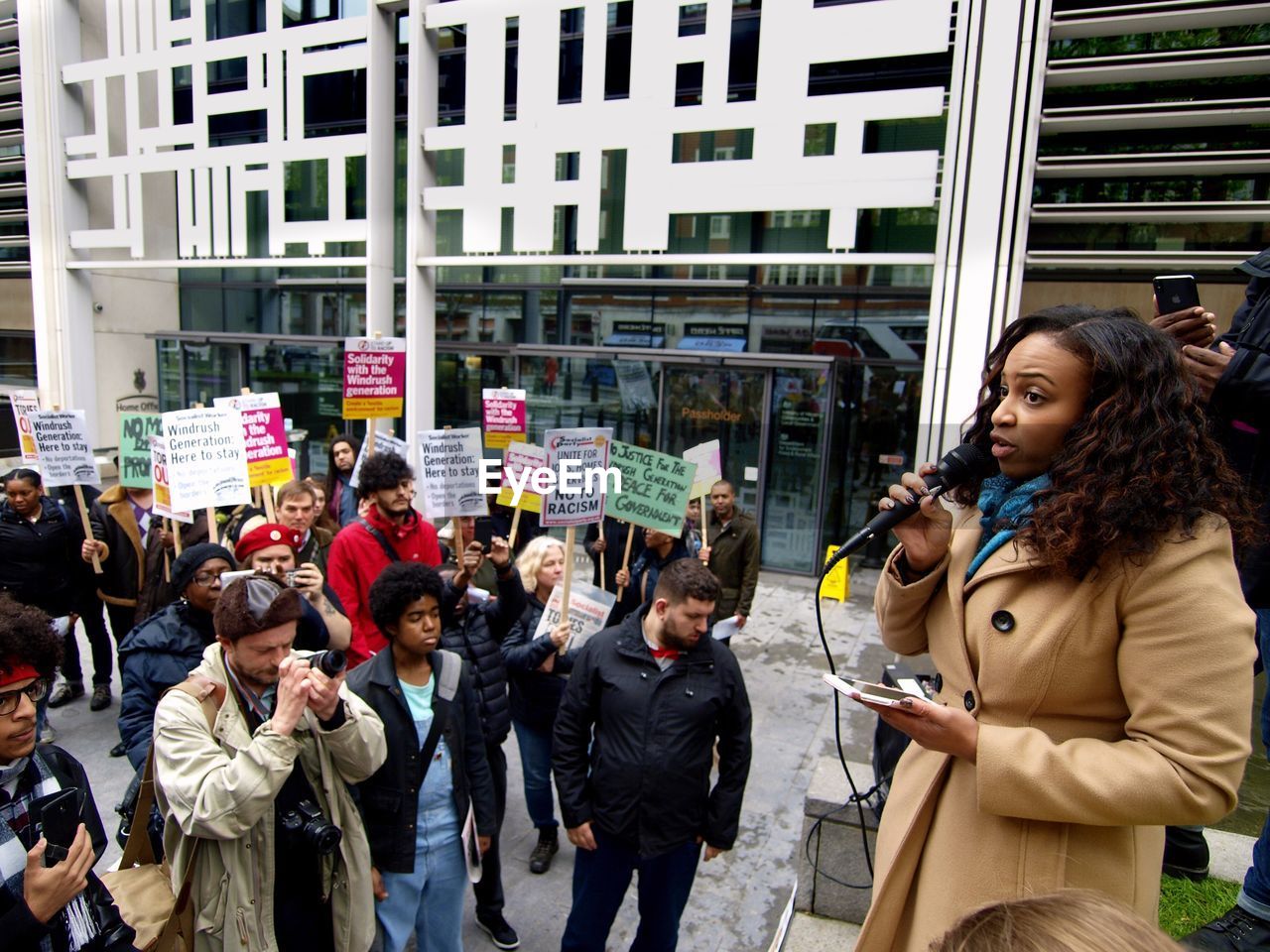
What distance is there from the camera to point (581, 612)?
452cm

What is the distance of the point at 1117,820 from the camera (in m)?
1.40

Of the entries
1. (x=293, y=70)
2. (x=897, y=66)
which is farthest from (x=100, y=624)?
(x=897, y=66)

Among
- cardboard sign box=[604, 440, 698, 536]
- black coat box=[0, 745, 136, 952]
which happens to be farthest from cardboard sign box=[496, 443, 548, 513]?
black coat box=[0, 745, 136, 952]

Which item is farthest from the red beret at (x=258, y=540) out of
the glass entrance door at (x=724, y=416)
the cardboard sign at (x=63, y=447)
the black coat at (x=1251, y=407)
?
the glass entrance door at (x=724, y=416)

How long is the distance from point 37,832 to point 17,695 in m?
0.39

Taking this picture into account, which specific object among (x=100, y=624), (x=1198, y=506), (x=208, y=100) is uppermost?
(x=208, y=100)

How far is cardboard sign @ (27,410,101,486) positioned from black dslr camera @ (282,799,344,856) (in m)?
4.83

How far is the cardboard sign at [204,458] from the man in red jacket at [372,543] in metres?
0.96

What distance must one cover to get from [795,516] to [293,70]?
8.77 metres

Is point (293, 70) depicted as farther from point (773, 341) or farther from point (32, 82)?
point (773, 341)

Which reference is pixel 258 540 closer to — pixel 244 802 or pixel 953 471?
pixel 244 802

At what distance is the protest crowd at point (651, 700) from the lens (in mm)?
1415

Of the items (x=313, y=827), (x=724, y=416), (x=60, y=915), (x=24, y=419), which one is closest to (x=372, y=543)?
(x=313, y=827)

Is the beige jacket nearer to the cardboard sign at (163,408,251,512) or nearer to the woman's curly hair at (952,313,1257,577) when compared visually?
the woman's curly hair at (952,313,1257,577)
